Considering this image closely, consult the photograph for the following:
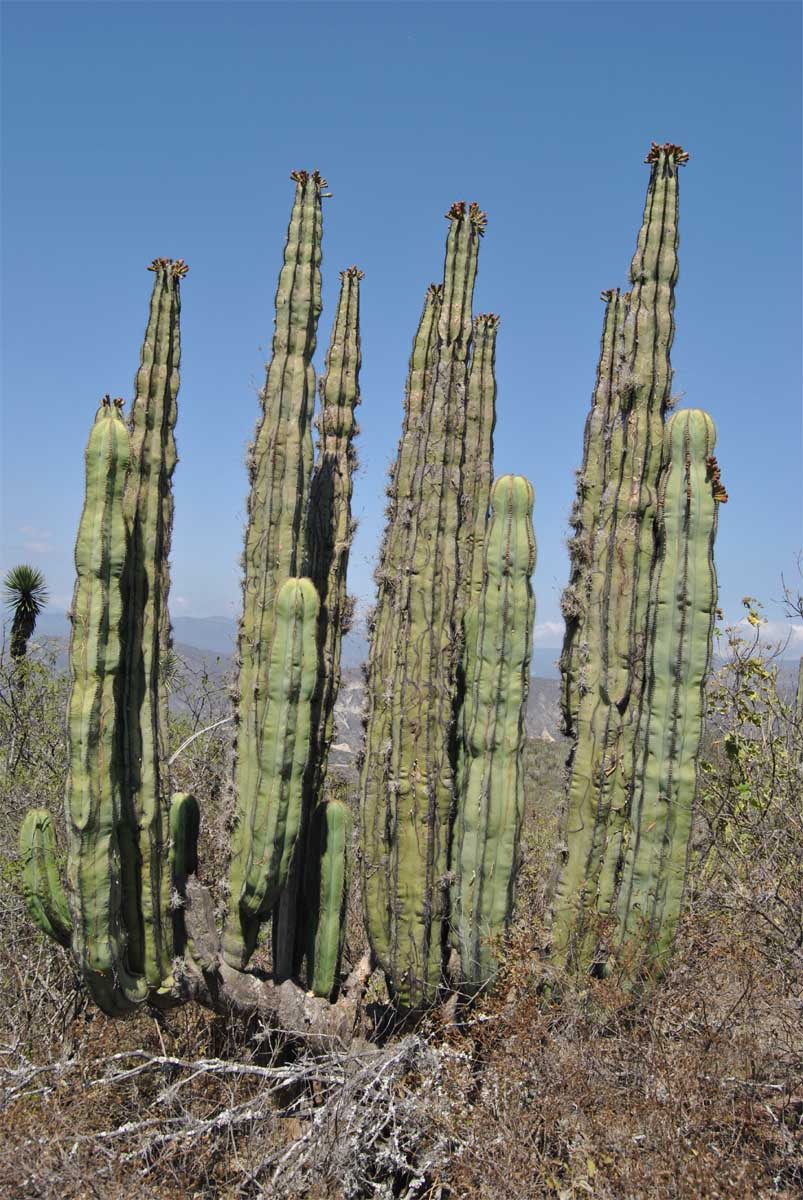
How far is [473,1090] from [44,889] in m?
2.71

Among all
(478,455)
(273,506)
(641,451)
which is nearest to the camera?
(273,506)

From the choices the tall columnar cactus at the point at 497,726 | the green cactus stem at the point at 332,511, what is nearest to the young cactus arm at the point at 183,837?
the green cactus stem at the point at 332,511

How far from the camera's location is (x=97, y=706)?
4.71 m

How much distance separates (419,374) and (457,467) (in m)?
0.93

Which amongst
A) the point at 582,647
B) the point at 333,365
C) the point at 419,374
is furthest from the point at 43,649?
the point at 582,647

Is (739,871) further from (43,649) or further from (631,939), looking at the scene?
(43,649)

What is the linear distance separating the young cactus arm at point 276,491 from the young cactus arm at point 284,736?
23 cm

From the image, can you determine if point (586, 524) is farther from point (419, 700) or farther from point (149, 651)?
point (149, 651)

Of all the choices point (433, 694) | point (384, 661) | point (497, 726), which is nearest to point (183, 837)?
point (384, 661)

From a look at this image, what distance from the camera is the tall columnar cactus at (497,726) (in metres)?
5.25

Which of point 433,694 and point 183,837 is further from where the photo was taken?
point 183,837

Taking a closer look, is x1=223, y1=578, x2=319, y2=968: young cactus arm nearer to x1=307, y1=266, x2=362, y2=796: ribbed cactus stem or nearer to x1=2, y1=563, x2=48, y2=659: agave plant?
x1=307, y1=266, x2=362, y2=796: ribbed cactus stem

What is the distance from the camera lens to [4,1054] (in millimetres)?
5754

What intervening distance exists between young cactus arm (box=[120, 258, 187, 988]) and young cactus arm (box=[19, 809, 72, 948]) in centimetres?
41
